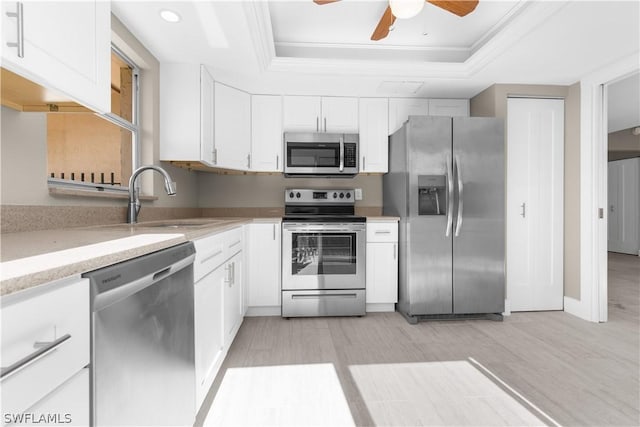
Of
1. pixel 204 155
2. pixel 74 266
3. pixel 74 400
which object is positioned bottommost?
pixel 74 400

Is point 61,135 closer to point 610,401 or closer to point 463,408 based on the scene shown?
point 463,408

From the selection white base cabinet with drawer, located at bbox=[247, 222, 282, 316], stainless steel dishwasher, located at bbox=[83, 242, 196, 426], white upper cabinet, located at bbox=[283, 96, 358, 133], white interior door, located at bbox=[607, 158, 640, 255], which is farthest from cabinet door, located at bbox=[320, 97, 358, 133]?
white interior door, located at bbox=[607, 158, 640, 255]

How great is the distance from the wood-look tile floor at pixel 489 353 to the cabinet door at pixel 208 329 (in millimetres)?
139

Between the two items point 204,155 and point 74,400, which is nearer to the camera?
point 74,400

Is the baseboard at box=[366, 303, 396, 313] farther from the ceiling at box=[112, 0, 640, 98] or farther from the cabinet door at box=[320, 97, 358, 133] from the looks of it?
the ceiling at box=[112, 0, 640, 98]

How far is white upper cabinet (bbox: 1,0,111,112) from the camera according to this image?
870 millimetres

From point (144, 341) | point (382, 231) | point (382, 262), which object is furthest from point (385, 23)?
point (144, 341)

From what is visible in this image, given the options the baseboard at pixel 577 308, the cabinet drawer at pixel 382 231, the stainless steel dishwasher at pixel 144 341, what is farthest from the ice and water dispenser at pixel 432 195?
the stainless steel dishwasher at pixel 144 341

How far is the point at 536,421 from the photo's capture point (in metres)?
1.49

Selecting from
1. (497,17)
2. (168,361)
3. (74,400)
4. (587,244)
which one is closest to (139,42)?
(168,361)

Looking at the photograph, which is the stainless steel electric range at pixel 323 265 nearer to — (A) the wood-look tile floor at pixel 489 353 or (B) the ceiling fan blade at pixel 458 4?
(A) the wood-look tile floor at pixel 489 353

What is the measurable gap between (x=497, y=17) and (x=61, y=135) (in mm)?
3124

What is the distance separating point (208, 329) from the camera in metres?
1.65

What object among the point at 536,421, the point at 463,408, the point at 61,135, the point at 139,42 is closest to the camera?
the point at 536,421
